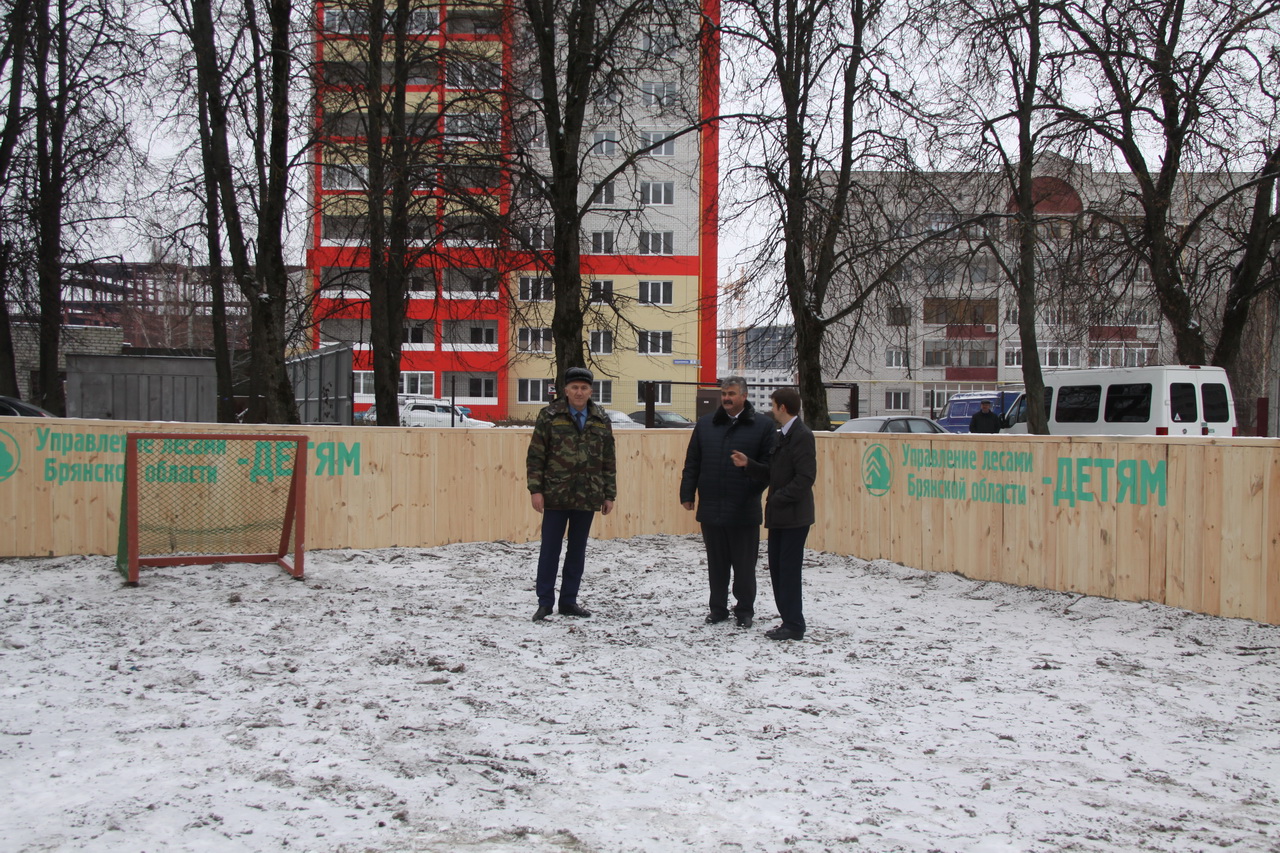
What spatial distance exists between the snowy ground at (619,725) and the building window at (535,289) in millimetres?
7178

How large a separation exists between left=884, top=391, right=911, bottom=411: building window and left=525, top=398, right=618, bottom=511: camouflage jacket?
5590 centimetres

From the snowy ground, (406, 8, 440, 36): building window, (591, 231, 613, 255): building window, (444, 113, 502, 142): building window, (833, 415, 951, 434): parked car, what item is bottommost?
the snowy ground

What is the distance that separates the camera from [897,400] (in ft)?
205

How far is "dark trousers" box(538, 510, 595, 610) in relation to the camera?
7.50 metres

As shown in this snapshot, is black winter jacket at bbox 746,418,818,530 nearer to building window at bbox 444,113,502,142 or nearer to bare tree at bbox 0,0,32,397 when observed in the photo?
building window at bbox 444,113,502,142

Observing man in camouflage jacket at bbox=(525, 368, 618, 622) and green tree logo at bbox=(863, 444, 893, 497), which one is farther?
green tree logo at bbox=(863, 444, 893, 497)

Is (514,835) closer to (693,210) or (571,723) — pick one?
(571,723)

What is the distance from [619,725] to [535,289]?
441 inches

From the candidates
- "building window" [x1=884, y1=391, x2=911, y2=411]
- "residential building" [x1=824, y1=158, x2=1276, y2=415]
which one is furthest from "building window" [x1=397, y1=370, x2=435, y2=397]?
"residential building" [x1=824, y1=158, x2=1276, y2=415]

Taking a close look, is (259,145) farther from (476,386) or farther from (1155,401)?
(476,386)

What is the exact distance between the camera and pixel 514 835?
355 centimetres

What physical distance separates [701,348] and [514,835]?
153ft

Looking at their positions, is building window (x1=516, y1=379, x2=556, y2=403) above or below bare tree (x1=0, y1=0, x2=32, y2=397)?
below

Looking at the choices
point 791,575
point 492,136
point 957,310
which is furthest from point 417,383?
point 791,575
